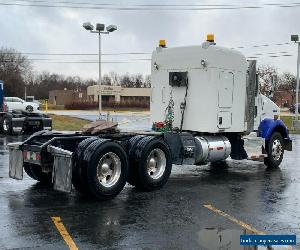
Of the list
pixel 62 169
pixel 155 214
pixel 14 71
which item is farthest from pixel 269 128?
pixel 14 71

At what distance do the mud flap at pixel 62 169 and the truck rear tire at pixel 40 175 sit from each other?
5.89 feet

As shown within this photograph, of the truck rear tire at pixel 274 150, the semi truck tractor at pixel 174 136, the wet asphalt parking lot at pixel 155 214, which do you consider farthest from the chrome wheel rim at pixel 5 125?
the truck rear tire at pixel 274 150

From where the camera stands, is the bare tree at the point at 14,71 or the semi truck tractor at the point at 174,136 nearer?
the semi truck tractor at the point at 174,136

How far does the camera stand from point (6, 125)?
85.4 ft

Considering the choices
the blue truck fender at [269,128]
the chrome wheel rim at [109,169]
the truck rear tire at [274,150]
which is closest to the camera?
the chrome wheel rim at [109,169]

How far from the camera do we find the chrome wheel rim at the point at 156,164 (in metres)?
10.6

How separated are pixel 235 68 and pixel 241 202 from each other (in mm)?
4297

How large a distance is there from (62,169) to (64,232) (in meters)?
1.99

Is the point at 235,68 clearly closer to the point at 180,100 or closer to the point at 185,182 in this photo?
the point at 180,100

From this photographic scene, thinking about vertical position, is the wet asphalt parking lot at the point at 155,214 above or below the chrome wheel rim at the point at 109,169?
below

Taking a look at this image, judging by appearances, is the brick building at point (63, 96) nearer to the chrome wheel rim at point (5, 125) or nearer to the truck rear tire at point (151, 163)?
the chrome wheel rim at point (5, 125)

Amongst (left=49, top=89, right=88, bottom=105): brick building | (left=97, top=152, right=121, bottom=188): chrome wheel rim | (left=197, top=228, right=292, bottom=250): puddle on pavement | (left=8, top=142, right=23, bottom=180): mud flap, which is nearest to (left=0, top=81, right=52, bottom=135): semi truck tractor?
(left=8, top=142, right=23, bottom=180): mud flap

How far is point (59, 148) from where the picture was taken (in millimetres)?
9203

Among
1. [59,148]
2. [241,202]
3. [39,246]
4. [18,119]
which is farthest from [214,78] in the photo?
[18,119]
